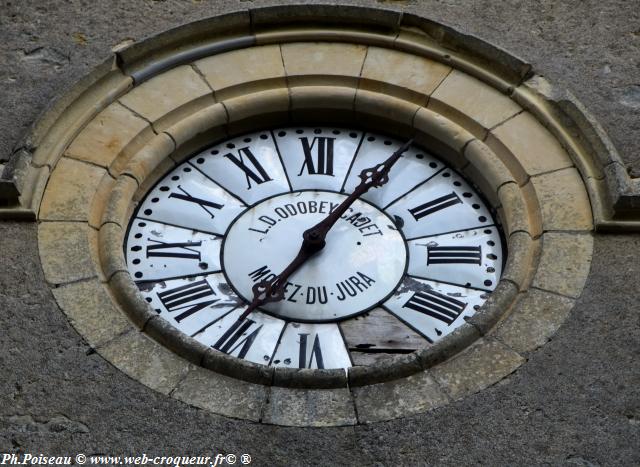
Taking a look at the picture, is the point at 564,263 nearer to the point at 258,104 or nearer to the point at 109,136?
the point at 258,104

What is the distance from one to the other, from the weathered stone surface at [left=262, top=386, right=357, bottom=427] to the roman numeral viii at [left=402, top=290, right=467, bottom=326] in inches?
36.7

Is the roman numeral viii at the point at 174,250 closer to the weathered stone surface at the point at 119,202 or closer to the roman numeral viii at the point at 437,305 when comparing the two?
the weathered stone surface at the point at 119,202

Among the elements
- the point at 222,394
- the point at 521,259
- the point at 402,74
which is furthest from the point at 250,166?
the point at 222,394

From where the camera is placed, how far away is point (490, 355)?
905cm

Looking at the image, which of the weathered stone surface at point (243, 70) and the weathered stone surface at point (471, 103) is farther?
the weathered stone surface at point (243, 70)

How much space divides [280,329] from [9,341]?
5.00 feet

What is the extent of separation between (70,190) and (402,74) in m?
2.34

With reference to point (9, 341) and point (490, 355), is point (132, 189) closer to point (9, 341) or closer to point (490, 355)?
point (9, 341)

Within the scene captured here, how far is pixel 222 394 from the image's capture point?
8883mm

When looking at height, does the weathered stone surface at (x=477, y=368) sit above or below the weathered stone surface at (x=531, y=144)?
below

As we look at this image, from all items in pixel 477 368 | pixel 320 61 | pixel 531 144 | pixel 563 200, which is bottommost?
pixel 477 368

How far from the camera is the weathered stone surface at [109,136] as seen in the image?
10.2 meters

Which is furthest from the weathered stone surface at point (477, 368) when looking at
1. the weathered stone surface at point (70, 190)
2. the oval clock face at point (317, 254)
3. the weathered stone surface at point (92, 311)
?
the weathered stone surface at point (70, 190)

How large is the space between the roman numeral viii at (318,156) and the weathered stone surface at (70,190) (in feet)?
4.38
